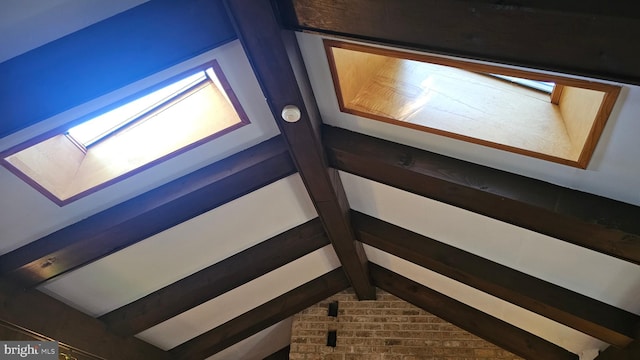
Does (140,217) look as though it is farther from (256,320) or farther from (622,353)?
(622,353)

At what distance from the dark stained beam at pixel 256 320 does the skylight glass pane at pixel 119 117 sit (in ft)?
8.36

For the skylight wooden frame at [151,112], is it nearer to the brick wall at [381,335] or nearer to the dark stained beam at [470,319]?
the dark stained beam at [470,319]

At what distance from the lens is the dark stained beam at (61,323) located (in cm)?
239

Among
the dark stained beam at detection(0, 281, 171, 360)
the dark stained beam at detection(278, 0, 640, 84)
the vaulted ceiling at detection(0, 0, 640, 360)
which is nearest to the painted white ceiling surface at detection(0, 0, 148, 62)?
the vaulted ceiling at detection(0, 0, 640, 360)

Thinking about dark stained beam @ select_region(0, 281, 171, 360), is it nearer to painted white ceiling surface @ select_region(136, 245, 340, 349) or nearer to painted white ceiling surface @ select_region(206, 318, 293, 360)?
painted white ceiling surface @ select_region(136, 245, 340, 349)

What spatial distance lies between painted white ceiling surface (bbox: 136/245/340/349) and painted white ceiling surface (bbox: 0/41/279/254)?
5.59ft

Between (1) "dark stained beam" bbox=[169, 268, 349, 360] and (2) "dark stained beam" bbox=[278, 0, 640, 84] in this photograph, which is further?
(1) "dark stained beam" bbox=[169, 268, 349, 360]

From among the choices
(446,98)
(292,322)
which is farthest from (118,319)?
(446,98)

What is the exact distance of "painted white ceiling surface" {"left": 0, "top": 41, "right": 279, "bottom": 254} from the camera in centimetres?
184

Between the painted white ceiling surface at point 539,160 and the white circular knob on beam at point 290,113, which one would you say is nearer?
the painted white ceiling surface at point 539,160

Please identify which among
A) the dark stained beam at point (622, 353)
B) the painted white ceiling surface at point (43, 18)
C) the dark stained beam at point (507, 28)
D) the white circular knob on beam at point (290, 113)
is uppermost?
the white circular knob on beam at point (290, 113)

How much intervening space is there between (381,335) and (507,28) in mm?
3986

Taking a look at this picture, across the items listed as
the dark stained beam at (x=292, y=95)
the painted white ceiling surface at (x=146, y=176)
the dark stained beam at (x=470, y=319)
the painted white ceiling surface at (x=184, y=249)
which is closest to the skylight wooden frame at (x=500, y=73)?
the dark stained beam at (x=292, y=95)

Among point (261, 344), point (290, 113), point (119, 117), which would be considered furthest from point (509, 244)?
point (261, 344)
